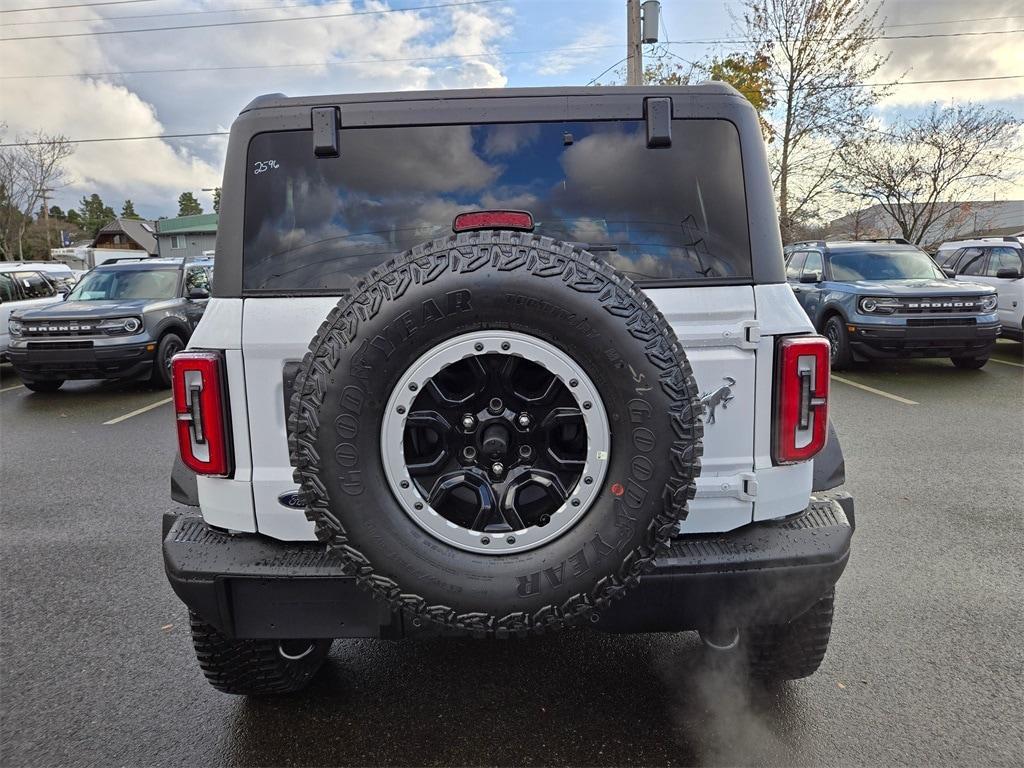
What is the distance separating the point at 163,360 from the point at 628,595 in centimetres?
931

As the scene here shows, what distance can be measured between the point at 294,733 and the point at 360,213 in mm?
1834

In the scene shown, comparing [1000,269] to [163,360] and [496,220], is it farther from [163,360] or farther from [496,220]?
Result: [163,360]

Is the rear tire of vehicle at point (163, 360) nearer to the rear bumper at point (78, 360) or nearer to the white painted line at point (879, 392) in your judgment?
the rear bumper at point (78, 360)

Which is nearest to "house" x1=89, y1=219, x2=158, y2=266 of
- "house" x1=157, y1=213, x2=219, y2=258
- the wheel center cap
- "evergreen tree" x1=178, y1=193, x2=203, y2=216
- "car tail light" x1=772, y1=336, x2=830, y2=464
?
"house" x1=157, y1=213, x2=219, y2=258

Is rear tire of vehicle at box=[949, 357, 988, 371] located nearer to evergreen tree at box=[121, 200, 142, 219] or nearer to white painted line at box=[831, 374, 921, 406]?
white painted line at box=[831, 374, 921, 406]

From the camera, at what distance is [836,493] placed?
2.37m

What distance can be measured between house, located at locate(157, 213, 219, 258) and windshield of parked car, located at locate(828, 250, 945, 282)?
181 ft

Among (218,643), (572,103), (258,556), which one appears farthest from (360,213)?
(218,643)

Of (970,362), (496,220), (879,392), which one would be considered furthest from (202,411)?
(970,362)

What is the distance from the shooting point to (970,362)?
976 centimetres

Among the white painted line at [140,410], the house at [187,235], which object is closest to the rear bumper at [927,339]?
the white painted line at [140,410]

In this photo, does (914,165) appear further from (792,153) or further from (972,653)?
(972,653)

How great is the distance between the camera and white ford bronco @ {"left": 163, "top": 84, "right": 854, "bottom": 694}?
1.76 metres

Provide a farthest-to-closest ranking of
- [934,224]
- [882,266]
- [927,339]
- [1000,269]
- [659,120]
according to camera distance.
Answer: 1. [934,224]
2. [1000,269]
3. [882,266]
4. [927,339]
5. [659,120]
